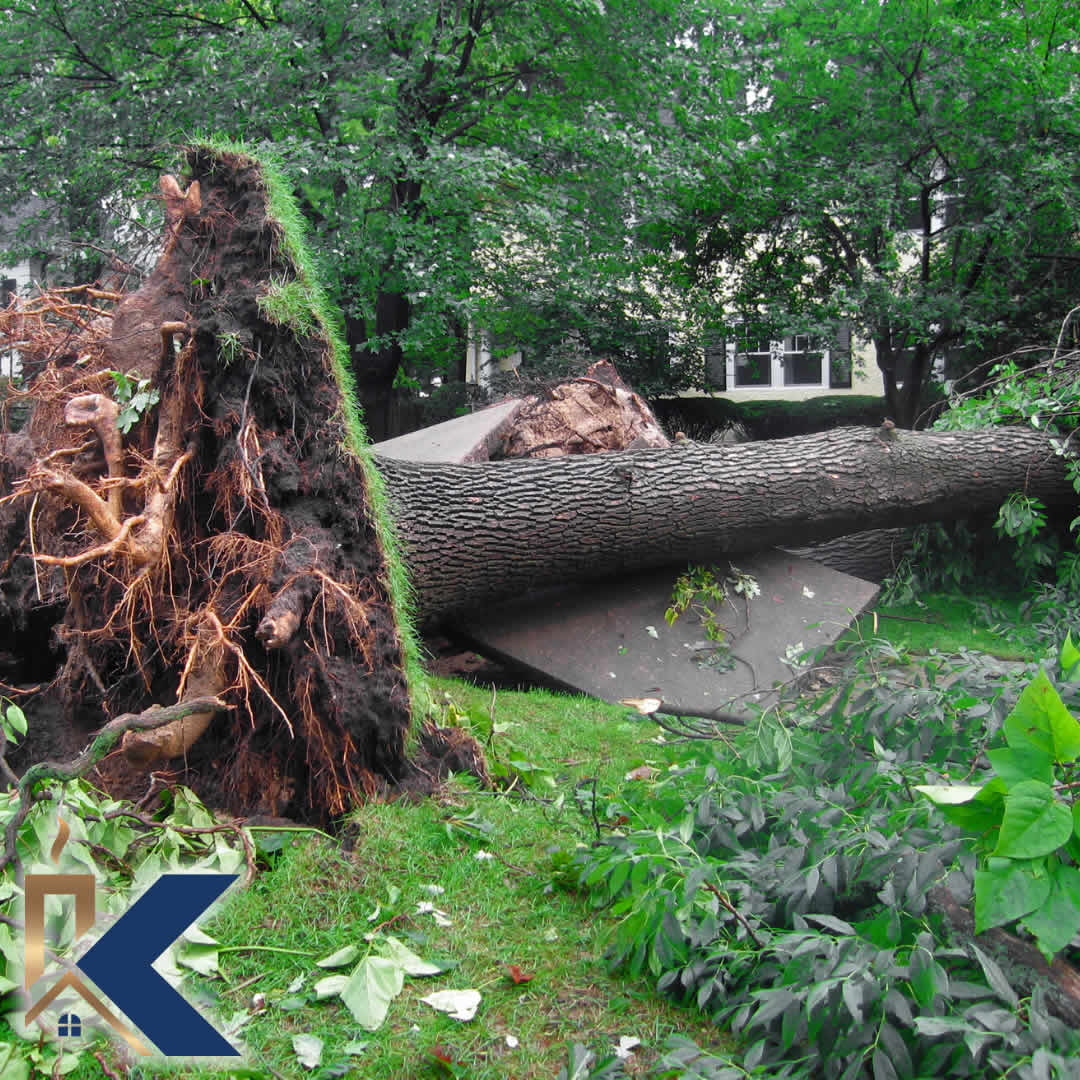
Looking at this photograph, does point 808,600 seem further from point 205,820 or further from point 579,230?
point 579,230

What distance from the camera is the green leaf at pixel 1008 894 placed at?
178cm

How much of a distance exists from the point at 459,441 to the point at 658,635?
218 centimetres

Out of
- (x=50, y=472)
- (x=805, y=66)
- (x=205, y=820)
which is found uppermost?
(x=805, y=66)

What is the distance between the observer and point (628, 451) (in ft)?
21.8

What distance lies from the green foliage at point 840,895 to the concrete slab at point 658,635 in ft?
8.06

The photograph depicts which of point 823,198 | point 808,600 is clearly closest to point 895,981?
point 808,600

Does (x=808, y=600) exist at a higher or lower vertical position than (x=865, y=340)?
lower

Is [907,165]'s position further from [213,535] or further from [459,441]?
[213,535]

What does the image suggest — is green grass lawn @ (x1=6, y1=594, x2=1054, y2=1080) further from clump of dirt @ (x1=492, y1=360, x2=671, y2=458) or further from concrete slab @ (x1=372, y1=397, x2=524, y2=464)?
clump of dirt @ (x1=492, y1=360, x2=671, y2=458)

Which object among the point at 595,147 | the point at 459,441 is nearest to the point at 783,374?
the point at 595,147

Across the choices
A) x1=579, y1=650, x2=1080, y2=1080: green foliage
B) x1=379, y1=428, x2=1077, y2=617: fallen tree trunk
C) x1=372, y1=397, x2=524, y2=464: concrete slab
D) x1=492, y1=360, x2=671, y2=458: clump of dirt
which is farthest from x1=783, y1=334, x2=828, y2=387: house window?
x1=579, y1=650, x2=1080, y2=1080: green foliage

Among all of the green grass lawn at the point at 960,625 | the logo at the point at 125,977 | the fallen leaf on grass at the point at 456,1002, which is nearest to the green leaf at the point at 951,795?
the fallen leaf on grass at the point at 456,1002

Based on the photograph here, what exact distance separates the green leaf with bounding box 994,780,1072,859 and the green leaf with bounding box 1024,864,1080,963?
77mm

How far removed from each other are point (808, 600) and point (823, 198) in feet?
25.4
